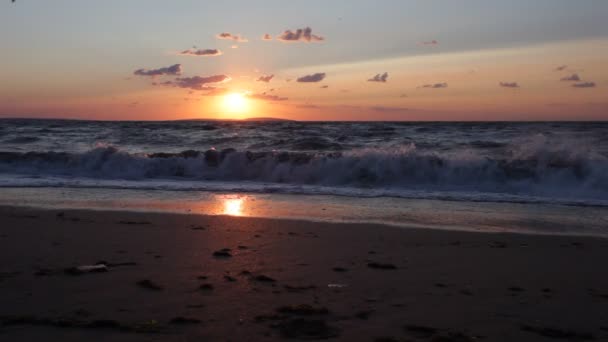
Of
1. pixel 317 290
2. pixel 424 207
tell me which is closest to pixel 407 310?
pixel 317 290

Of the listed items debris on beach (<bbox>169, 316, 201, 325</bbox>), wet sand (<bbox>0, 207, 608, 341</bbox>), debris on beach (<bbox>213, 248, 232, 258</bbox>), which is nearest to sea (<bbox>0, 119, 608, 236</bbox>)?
wet sand (<bbox>0, 207, 608, 341</bbox>)

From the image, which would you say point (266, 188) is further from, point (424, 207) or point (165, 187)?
point (424, 207)

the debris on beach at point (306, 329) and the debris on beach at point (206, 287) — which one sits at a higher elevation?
the debris on beach at point (206, 287)

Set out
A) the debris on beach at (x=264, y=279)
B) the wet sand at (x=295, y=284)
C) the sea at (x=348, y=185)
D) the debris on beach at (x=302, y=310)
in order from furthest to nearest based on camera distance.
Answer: the sea at (x=348, y=185), the debris on beach at (x=264, y=279), the debris on beach at (x=302, y=310), the wet sand at (x=295, y=284)

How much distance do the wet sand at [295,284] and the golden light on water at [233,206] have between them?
1306mm

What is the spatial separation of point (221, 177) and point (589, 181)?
9.82 m

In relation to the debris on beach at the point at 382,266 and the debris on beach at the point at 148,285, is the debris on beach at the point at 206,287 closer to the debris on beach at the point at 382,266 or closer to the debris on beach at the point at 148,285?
the debris on beach at the point at 148,285

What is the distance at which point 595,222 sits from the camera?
835 centimetres

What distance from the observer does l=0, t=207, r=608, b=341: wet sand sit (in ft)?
11.2

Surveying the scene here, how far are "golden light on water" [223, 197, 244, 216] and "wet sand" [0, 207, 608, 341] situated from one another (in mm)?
1306

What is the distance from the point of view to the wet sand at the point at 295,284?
11.2 ft

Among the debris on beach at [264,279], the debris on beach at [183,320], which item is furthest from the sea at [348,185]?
the debris on beach at [183,320]

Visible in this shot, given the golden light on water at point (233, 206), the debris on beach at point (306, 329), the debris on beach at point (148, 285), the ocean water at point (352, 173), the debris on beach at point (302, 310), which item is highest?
the ocean water at point (352, 173)

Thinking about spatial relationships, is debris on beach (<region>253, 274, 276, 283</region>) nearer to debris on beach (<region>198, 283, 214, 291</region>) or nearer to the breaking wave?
debris on beach (<region>198, 283, 214, 291</region>)
